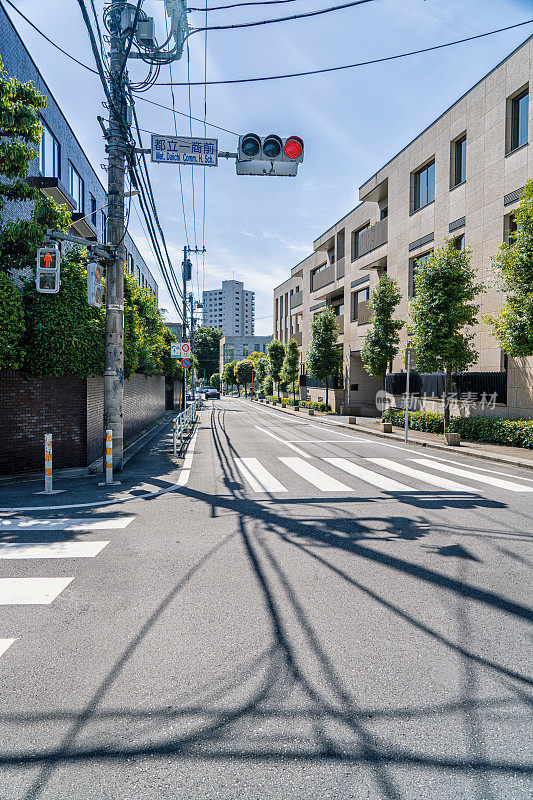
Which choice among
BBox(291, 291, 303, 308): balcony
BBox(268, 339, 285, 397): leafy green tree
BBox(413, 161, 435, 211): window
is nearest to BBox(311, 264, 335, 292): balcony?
BBox(291, 291, 303, 308): balcony

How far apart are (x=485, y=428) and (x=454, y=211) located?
429 inches

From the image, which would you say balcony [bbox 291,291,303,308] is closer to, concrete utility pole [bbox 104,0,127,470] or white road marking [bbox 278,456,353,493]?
white road marking [bbox 278,456,353,493]

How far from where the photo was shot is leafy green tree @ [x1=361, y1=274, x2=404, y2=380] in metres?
26.5

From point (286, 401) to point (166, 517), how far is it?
43005 millimetres

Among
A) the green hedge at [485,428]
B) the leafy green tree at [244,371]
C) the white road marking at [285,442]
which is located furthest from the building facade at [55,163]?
the leafy green tree at [244,371]

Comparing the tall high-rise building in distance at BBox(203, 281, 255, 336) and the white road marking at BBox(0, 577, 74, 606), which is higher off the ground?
the tall high-rise building in distance at BBox(203, 281, 255, 336)

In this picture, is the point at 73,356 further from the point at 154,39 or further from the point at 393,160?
the point at 393,160

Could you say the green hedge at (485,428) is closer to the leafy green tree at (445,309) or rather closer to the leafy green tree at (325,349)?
the leafy green tree at (445,309)

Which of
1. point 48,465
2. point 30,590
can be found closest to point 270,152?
point 48,465

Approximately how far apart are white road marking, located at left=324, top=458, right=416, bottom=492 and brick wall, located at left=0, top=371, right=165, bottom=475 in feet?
20.2

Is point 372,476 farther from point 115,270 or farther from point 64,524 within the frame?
point 115,270

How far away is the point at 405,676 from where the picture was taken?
3217 millimetres

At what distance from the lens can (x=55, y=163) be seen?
62.6 feet

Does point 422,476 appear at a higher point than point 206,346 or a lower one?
lower
